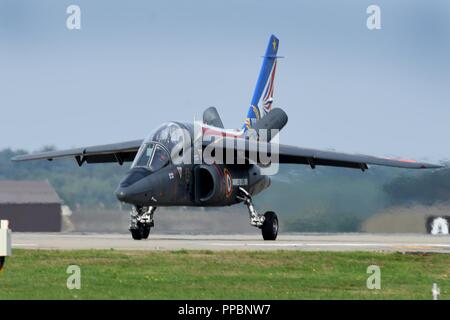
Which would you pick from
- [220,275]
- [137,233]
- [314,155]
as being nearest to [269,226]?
[314,155]

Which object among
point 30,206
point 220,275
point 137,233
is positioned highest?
point 30,206

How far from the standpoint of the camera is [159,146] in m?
37.1

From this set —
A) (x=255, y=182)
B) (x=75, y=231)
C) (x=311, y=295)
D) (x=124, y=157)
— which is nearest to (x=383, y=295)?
(x=311, y=295)

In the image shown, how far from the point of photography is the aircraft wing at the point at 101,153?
139 ft

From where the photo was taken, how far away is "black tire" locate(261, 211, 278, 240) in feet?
134

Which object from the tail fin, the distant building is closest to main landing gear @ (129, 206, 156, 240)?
the tail fin

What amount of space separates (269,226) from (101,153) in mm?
7055

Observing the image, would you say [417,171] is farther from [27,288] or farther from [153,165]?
[27,288]

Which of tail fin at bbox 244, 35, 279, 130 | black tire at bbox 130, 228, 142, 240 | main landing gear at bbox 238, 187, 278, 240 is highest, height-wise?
tail fin at bbox 244, 35, 279, 130

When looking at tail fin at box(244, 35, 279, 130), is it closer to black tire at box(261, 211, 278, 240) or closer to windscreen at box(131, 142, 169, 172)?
black tire at box(261, 211, 278, 240)

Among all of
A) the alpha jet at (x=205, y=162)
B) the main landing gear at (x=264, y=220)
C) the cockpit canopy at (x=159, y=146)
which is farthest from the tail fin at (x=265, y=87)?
the cockpit canopy at (x=159, y=146)

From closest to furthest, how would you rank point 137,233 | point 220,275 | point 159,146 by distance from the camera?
point 220,275
point 159,146
point 137,233

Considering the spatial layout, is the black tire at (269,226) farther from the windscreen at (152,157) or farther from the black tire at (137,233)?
the windscreen at (152,157)

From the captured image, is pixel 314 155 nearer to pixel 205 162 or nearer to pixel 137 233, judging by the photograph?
pixel 205 162
